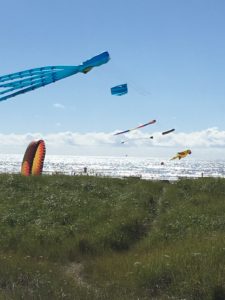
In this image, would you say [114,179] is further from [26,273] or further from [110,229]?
[26,273]

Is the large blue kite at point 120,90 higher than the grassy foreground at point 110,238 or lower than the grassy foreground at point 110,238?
higher

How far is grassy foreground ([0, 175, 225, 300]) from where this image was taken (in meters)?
12.8

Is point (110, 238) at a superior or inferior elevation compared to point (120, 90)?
inferior

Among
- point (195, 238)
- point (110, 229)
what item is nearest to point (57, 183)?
point (110, 229)

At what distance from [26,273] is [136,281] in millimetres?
3569

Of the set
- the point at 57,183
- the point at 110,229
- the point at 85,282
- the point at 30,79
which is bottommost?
the point at 85,282

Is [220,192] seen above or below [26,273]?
above

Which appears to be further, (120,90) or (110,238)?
(110,238)

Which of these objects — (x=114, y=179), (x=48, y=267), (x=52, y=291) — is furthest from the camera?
(x=114, y=179)

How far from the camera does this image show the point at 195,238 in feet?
61.7

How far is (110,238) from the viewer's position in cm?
1962

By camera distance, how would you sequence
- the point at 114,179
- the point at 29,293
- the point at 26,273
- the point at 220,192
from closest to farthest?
1. the point at 29,293
2. the point at 26,273
3. the point at 220,192
4. the point at 114,179

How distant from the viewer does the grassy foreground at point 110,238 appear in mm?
12758

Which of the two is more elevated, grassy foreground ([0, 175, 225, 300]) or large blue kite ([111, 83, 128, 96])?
large blue kite ([111, 83, 128, 96])
